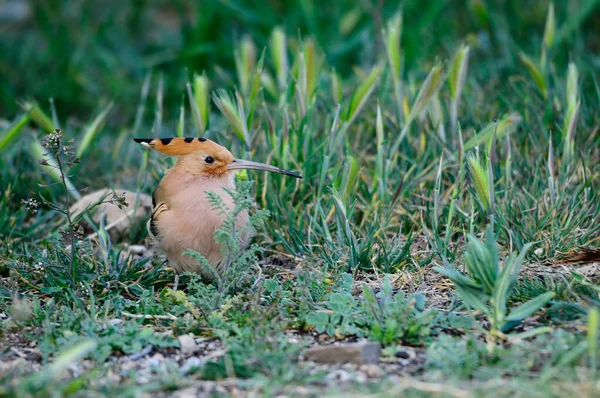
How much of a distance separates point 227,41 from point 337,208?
3075mm

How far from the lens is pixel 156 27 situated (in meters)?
7.07

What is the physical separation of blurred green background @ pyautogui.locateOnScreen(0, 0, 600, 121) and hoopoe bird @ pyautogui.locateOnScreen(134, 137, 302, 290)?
2044 mm

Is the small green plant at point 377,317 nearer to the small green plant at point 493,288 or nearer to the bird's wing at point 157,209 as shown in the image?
the small green plant at point 493,288

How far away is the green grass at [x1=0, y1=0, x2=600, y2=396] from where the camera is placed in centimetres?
266

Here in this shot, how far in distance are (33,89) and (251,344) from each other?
12.6 feet

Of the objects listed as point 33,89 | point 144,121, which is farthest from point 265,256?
point 33,89

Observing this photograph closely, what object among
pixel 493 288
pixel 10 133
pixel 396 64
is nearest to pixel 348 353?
pixel 493 288

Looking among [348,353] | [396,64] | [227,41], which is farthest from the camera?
[227,41]

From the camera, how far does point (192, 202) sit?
11.4ft

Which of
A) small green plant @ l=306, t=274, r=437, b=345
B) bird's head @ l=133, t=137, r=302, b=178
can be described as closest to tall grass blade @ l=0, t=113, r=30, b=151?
bird's head @ l=133, t=137, r=302, b=178

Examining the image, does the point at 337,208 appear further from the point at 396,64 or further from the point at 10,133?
the point at 10,133

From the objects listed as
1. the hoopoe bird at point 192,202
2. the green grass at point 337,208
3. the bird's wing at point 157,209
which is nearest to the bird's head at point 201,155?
the hoopoe bird at point 192,202

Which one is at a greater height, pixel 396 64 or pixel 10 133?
pixel 396 64

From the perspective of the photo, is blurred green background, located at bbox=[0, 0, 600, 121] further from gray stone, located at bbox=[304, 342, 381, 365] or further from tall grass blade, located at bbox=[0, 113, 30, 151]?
gray stone, located at bbox=[304, 342, 381, 365]
